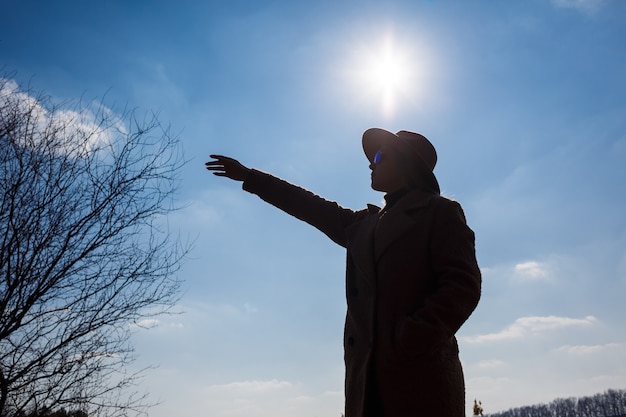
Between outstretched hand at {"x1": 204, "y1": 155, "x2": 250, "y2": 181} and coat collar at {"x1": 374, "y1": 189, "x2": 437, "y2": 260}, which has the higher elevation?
outstretched hand at {"x1": 204, "y1": 155, "x2": 250, "y2": 181}

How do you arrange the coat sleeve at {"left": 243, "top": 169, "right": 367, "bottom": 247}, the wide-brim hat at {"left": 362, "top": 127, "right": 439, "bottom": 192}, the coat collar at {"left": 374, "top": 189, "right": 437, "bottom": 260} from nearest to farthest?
the coat collar at {"left": 374, "top": 189, "right": 437, "bottom": 260}, the wide-brim hat at {"left": 362, "top": 127, "right": 439, "bottom": 192}, the coat sleeve at {"left": 243, "top": 169, "right": 367, "bottom": 247}

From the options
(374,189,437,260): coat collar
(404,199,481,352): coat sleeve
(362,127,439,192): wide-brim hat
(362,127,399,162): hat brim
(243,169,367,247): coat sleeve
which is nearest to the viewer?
(404,199,481,352): coat sleeve

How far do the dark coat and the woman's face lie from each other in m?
0.11

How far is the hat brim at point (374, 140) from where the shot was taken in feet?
8.39

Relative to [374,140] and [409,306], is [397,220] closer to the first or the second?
[409,306]

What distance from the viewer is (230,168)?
2848 mm

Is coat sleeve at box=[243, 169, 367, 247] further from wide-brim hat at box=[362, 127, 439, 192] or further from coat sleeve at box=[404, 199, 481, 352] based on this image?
coat sleeve at box=[404, 199, 481, 352]

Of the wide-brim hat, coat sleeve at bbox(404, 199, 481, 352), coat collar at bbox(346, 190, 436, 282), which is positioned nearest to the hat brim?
the wide-brim hat

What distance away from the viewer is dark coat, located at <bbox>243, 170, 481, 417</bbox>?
1.85m

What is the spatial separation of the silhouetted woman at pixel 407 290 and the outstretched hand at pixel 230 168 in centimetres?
79

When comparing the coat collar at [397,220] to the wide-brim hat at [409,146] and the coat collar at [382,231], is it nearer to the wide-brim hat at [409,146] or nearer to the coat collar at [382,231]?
the coat collar at [382,231]

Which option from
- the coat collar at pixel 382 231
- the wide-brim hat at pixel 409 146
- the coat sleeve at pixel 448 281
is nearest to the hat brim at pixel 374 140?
the wide-brim hat at pixel 409 146

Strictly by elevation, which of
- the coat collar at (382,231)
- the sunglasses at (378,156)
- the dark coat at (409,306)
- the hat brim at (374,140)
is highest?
the hat brim at (374,140)

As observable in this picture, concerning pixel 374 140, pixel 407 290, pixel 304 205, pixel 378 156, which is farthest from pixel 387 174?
pixel 407 290
